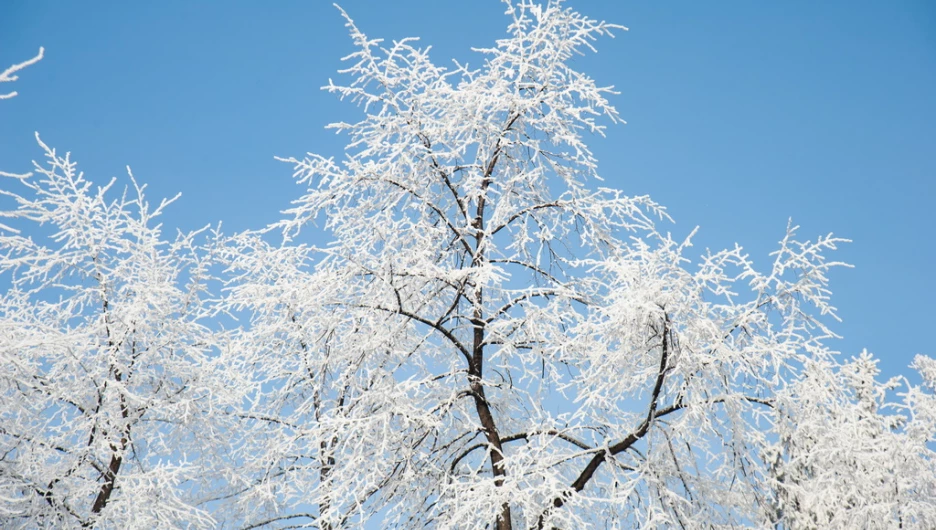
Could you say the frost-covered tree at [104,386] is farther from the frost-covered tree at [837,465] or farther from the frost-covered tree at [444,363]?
the frost-covered tree at [837,465]

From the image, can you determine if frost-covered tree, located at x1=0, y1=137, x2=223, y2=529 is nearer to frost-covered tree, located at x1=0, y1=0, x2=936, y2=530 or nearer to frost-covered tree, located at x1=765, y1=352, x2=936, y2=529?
frost-covered tree, located at x1=0, y1=0, x2=936, y2=530

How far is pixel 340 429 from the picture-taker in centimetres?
711

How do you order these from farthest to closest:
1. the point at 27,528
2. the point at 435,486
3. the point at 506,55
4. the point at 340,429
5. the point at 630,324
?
the point at 506,55
the point at 435,486
the point at 27,528
the point at 340,429
the point at 630,324

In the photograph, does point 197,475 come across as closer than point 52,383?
No

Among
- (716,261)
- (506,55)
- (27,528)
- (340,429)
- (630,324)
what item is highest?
(506,55)

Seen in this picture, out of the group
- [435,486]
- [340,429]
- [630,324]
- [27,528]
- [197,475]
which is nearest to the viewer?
[630,324]

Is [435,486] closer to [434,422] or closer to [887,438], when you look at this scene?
[434,422]

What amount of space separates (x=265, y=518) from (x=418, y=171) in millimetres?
4880

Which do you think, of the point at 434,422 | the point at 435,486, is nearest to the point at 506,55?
the point at 434,422

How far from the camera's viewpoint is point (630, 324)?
6570mm

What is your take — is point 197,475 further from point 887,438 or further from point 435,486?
point 887,438

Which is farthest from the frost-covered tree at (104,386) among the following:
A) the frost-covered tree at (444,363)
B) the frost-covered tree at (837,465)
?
the frost-covered tree at (837,465)

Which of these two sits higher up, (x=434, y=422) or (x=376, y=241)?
(x=376, y=241)

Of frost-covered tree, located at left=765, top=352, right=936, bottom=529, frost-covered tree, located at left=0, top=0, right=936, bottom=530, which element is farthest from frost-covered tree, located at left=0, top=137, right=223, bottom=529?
frost-covered tree, located at left=765, top=352, right=936, bottom=529
